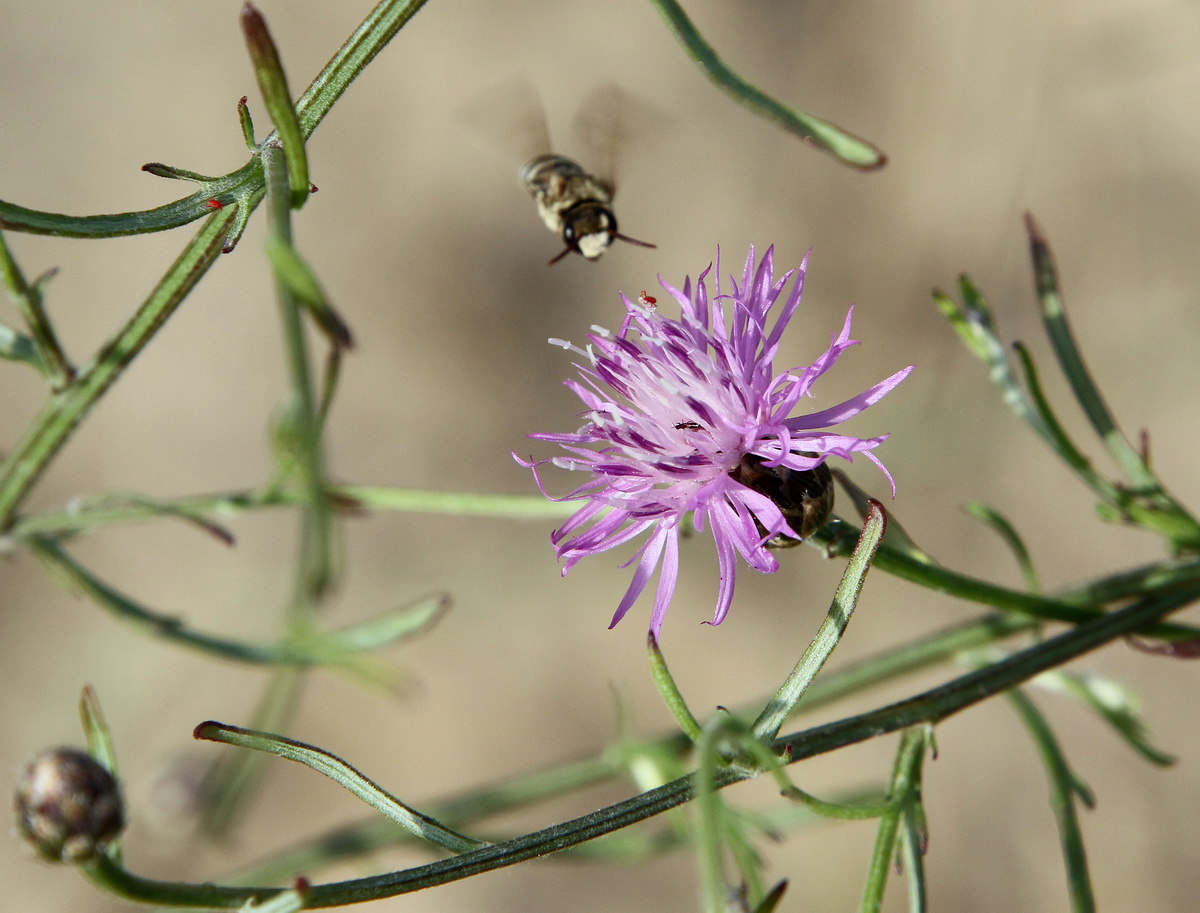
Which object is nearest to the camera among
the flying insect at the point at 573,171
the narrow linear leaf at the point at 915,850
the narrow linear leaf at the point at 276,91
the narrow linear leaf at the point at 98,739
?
the narrow linear leaf at the point at 276,91

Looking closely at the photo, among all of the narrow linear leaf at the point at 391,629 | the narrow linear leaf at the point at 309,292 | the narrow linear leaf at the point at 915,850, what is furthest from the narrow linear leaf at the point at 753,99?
the narrow linear leaf at the point at 391,629

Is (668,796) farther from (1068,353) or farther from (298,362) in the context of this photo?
(1068,353)

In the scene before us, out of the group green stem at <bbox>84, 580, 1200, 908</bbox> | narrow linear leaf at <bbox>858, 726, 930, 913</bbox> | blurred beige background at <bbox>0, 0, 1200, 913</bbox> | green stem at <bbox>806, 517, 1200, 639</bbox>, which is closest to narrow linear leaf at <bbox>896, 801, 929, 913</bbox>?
narrow linear leaf at <bbox>858, 726, 930, 913</bbox>

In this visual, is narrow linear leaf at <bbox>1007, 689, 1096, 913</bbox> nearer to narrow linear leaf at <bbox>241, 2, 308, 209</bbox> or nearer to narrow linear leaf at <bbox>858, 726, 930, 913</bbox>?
narrow linear leaf at <bbox>858, 726, 930, 913</bbox>

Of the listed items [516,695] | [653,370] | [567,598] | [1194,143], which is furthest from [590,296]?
[653,370]

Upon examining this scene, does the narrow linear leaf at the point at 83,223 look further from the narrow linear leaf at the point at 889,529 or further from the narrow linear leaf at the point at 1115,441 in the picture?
the narrow linear leaf at the point at 1115,441

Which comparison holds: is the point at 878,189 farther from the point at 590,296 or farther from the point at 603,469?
the point at 603,469
